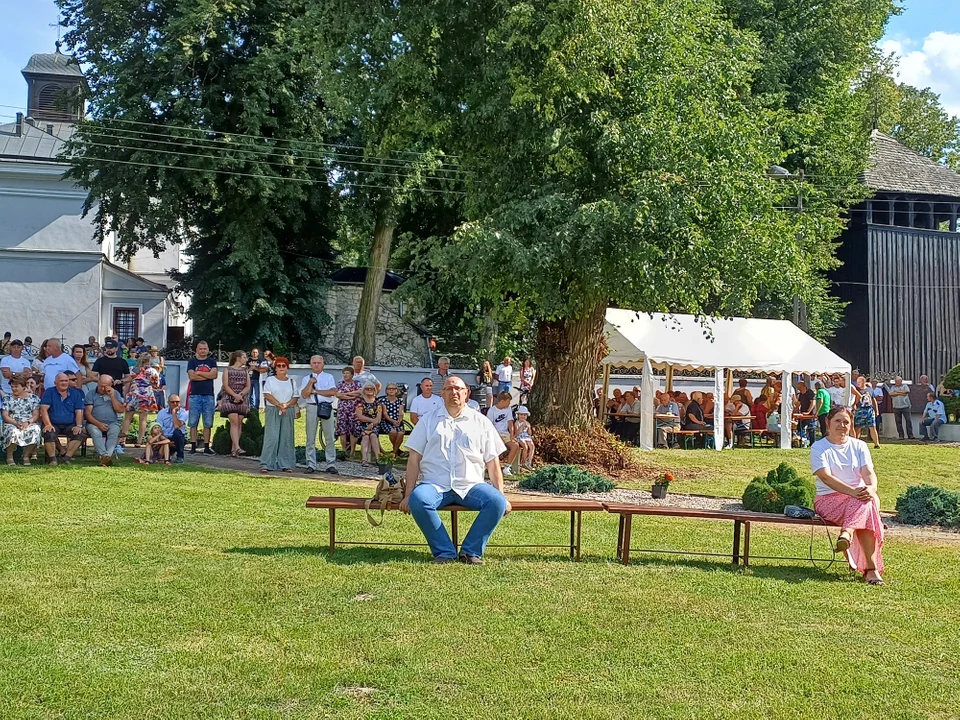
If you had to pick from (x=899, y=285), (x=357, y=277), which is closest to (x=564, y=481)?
(x=899, y=285)

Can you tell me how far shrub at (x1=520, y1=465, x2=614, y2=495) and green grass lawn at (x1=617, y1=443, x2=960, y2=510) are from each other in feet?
3.71

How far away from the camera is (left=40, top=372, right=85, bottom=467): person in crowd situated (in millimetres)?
14641

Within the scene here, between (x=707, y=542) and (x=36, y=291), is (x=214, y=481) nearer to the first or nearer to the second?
(x=707, y=542)

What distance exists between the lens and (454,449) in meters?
8.80

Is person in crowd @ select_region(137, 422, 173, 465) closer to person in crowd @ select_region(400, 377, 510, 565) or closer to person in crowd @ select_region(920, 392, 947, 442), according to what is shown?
person in crowd @ select_region(400, 377, 510, 565)

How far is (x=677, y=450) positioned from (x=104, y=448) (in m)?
12.9

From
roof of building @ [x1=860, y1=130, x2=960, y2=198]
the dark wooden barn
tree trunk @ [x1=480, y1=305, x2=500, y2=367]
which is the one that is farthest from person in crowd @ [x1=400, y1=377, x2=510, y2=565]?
roof of building @ [x1=860, y1=130, x2=960, y2=198]

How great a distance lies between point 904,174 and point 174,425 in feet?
108

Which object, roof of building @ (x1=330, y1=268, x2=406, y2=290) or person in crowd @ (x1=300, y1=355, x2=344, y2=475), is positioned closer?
person in crowd @ (x1=300, y1=355, x2=344, y2=475)

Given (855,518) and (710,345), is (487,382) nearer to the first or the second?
(710,345)

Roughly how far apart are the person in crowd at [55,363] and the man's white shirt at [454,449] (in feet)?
28.9

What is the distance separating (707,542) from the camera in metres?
10.6

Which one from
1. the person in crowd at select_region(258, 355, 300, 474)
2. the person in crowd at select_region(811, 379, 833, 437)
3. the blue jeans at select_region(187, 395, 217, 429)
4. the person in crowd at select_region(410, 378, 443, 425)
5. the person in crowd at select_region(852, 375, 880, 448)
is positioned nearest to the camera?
the person in crowd at select_region(258, 355, 300, 474)

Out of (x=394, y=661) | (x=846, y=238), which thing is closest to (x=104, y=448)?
(x=394, y=661)
